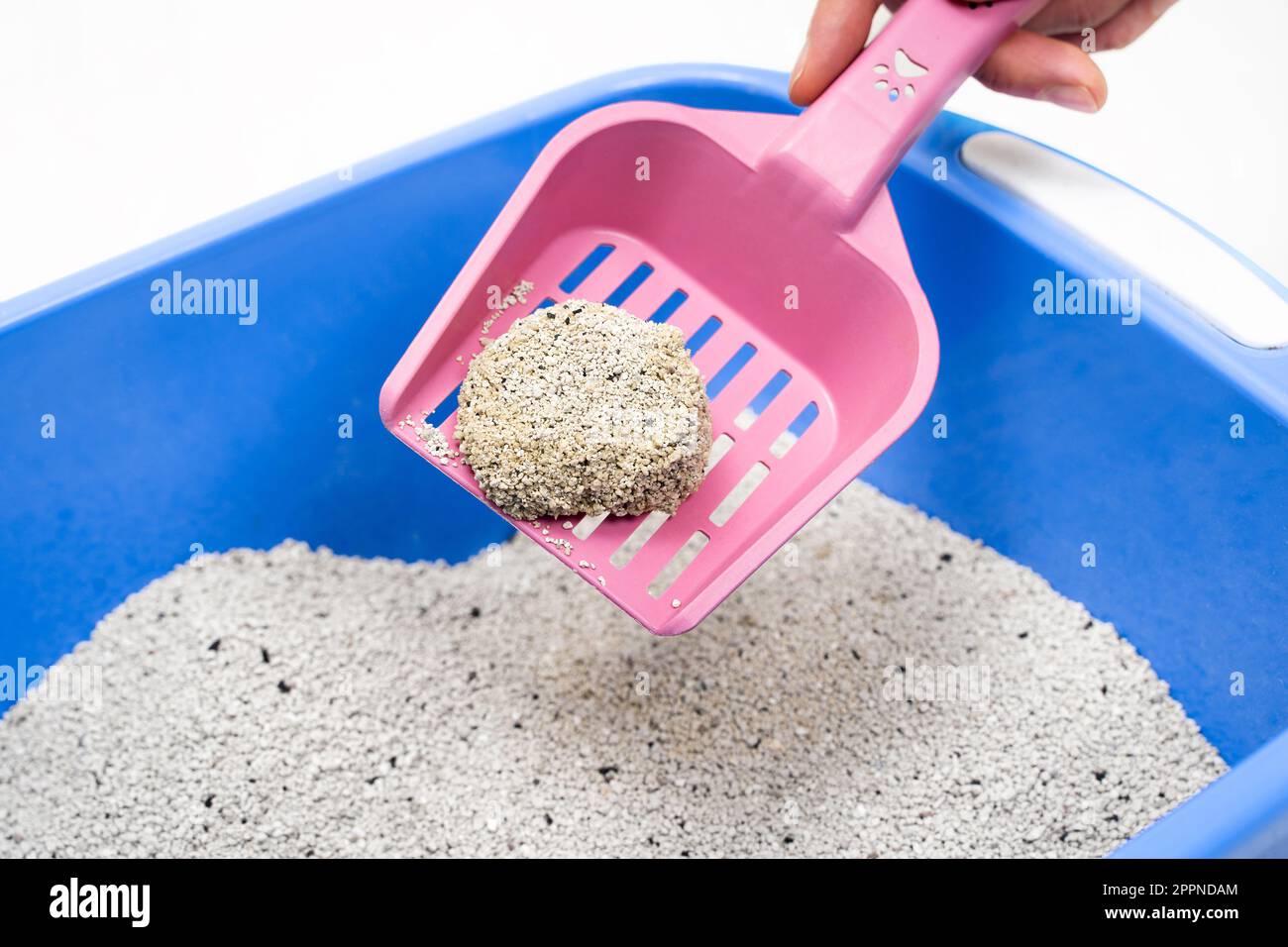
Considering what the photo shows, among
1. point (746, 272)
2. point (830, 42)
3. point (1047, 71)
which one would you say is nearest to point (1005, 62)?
point (1047, 71)

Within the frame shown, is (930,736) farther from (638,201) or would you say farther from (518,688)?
(638,201)

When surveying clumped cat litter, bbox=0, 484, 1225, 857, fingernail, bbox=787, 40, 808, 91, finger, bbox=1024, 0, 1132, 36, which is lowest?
clumped cat litter, bbox=0, 484, 1225, 857

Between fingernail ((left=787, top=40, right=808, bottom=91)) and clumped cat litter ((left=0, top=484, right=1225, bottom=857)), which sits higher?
fingernail ((left=787, top=40, right=808, bottom=91))

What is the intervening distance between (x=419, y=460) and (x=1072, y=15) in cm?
71

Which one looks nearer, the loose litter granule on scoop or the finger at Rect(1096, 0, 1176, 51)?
the loose litter granule on scoop

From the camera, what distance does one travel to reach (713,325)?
1104 millimetres

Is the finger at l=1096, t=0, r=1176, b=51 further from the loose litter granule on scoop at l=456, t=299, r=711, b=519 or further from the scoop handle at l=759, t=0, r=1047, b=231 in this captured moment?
the loose litter granule on scoop at l=456, t=299, r=711, b=519

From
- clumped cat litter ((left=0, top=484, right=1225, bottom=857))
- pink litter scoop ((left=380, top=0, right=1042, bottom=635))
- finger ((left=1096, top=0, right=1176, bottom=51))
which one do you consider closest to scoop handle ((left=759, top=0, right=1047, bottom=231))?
pink litter scoop ((left=380, top=0, right=1042, bottom=635))

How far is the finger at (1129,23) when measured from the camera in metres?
0.91

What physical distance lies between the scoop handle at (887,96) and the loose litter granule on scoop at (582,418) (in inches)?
7.0

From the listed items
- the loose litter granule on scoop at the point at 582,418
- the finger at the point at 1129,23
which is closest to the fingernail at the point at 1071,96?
the finger at the point at 1129,23

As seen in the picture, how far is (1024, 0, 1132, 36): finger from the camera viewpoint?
92 cm

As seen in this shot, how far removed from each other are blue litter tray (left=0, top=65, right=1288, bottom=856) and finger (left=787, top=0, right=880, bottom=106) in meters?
0.15

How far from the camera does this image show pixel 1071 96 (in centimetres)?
87
